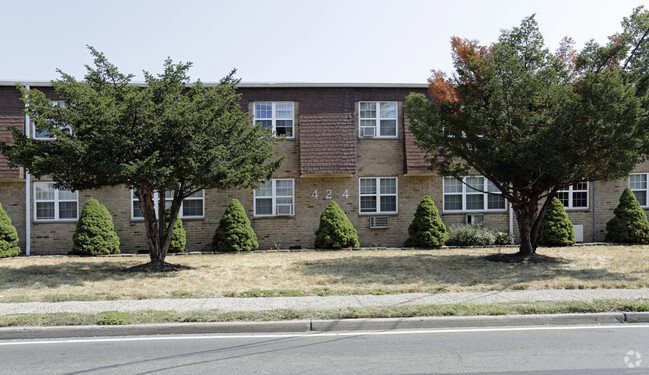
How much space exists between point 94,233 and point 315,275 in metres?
9.40

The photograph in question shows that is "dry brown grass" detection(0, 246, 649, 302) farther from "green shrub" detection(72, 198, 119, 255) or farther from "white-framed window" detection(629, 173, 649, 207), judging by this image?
"white-framed window" detection(629, 173, 649, 207)

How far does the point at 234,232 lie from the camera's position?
17984mm

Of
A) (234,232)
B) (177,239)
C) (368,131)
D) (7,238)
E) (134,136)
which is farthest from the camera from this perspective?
(368,131)

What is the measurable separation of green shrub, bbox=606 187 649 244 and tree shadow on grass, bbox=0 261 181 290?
660 inches

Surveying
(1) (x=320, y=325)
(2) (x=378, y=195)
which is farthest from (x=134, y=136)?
(2) (x=378, y=195)

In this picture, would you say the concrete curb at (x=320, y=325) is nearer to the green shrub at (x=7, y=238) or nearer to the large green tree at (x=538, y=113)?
the large green tree at (x=538, y=113)

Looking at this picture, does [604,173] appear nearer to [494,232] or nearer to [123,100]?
[494,232]

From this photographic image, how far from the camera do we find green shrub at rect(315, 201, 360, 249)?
18172mm

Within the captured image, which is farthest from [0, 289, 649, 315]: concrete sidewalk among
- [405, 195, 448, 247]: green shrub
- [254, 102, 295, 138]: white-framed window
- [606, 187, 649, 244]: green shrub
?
[254, 102, 295, 138]: white-framed window

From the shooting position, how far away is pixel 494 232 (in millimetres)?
19500

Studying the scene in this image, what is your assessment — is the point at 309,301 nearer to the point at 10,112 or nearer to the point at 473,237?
the point at 473,237

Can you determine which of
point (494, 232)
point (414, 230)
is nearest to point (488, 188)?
point (494, 232)

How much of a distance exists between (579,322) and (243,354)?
5188mm

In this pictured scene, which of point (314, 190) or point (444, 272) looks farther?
point (314, 190)
